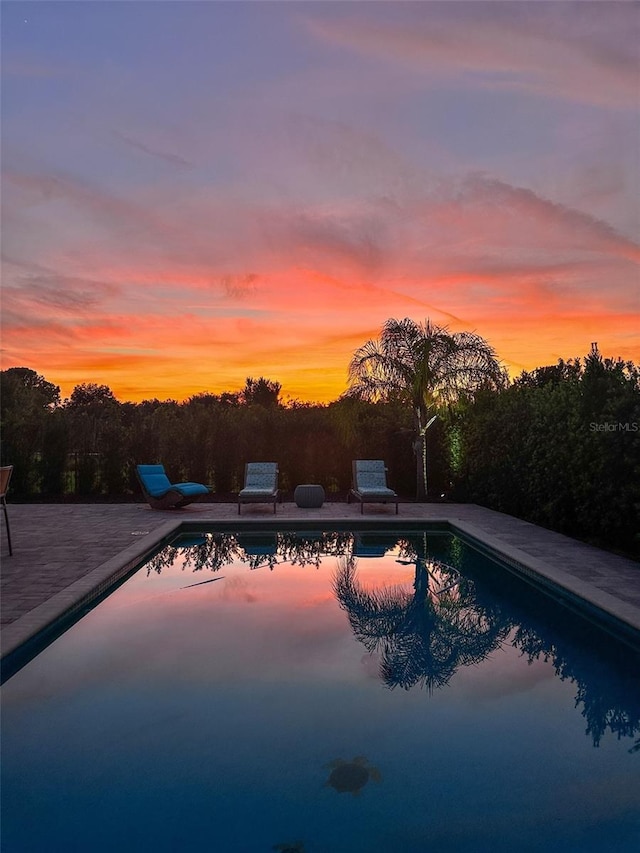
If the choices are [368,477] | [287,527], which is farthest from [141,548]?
[368,477]

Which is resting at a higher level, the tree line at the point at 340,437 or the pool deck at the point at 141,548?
the tree line at the point at 340,437

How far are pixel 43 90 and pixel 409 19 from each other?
20.6ft

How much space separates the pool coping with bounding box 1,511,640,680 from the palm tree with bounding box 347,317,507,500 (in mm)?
3476

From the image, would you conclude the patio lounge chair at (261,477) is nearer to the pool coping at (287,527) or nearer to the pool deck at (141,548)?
the pool deck at (141,548)

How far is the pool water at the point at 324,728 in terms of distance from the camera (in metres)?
2.97

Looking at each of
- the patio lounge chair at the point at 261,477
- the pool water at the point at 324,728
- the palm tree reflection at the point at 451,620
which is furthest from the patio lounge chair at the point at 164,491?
the pool water at the point at 324,728

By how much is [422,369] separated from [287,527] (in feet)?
17.4

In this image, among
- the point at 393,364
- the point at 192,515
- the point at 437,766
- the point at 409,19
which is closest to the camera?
the point at 437,766

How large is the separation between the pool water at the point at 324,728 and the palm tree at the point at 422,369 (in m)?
7.64

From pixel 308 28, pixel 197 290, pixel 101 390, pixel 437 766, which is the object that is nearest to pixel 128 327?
pixel 197 290

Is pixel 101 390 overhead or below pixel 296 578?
overhead

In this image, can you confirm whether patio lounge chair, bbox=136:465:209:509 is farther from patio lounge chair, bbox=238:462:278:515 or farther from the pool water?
the pool water

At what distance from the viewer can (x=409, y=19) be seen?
31.6 ft

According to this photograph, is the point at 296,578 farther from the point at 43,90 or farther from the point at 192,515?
the point at 43,90
